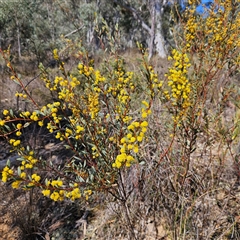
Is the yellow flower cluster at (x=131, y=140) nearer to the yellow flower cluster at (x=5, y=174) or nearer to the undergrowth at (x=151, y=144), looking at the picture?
the undergrowth at (x=151, y=144)

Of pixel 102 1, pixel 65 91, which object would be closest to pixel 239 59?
pixel 65 91

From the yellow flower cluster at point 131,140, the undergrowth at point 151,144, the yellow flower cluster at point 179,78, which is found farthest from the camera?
the undergrowth at point 151,144

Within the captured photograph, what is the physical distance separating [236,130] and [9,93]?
17.5 ft

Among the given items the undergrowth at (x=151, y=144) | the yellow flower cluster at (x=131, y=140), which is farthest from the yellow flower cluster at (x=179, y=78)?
the yellow flower cluster at (x=131, y=140)

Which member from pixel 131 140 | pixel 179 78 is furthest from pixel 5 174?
pixel 179 78

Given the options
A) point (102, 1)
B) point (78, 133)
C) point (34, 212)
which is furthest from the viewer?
point (102, 1)

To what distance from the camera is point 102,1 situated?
20.1 m

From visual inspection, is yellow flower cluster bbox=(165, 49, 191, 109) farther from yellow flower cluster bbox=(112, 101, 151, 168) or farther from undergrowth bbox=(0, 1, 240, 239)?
yellow flower cluster bbox=(112, 101, 151, 168)

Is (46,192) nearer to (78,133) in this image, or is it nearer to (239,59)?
(78,133)

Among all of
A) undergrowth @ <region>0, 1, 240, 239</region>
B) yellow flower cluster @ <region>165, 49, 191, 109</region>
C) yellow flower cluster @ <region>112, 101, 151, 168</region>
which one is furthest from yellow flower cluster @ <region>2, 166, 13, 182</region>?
yellow flower cluster @ <region>165, 49, 191, 109</region>

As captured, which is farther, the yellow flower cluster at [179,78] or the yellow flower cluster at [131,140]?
the yellow flower cluster at [179,78]

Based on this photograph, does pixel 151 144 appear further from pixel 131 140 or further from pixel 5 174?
pixel 5 174

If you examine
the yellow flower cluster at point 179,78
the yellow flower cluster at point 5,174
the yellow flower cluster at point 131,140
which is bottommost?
the yellow flower cluster at point 5,174

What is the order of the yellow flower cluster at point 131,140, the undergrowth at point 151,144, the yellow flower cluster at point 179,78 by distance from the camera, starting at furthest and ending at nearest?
the undergrowth at point 151,144
the yellow flower cluster at point 179,78
the yellow flower cluster at point 131,140
